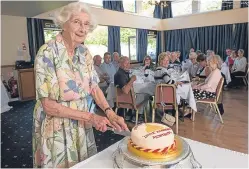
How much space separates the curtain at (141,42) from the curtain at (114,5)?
4.12 feet

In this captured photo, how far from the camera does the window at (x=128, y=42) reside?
28.2ft

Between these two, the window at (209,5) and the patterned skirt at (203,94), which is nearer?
the patterned skirt at (203,94)

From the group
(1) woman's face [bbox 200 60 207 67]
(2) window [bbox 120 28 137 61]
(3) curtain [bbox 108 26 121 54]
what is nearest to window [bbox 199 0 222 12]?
(2) window [bbox 120 28 137 61]

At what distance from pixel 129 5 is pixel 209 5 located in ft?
10.2

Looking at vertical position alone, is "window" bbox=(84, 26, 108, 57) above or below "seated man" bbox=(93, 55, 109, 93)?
above

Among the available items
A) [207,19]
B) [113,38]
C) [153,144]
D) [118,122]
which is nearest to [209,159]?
[153,144]

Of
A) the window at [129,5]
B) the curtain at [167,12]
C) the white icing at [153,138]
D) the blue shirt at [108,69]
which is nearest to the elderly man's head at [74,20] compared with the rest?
the white icing at [153,138]

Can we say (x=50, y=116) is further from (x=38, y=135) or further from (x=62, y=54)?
(x=62, y=54)

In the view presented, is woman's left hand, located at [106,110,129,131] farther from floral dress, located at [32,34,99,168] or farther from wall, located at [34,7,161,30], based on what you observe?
wall, located at [34,7,161,30]

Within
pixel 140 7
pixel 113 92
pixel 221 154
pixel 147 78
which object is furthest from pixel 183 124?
pixel 140 7

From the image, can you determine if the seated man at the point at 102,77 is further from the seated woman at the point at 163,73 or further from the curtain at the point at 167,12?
the curtain at the point at 167,12

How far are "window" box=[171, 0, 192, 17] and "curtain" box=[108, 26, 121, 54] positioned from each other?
3.13 metres

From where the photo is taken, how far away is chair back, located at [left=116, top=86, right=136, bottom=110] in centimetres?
345

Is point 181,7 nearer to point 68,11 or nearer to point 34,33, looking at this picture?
point 34,33
